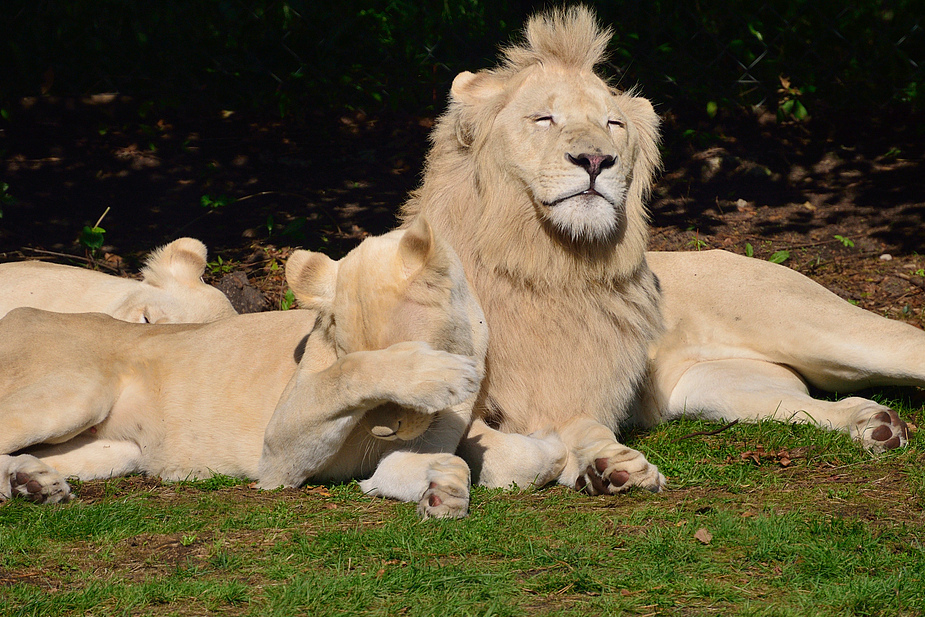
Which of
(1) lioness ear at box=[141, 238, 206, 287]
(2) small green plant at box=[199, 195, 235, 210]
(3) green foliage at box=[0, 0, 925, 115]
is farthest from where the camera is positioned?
(3) green foliage at box=[0, 0, 925, 115]

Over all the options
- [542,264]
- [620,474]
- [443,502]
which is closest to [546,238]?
[542,264]

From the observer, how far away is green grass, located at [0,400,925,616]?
106 inches

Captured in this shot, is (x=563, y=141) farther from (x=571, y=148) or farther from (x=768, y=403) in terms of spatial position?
(x=768, y=403)

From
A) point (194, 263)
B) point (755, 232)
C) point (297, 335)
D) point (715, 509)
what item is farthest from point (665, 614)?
point (755, 232)

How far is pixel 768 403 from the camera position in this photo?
492cm

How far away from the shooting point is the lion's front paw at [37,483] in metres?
3.74

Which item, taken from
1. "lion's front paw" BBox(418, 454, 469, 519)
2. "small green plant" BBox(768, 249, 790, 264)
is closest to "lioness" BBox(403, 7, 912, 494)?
"lion's front paw" BBox(418, 454, 469, 519)

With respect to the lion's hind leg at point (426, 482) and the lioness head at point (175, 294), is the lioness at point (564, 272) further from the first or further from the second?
the lioness head at point (175, 294)

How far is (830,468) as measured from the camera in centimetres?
409

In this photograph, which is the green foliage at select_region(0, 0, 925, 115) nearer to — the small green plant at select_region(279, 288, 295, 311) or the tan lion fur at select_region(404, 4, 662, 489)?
the small green plant at select_region(279, 288, 295, 311)

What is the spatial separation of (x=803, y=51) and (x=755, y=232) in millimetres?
2591

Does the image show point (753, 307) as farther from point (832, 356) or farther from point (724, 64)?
point (724, 64)

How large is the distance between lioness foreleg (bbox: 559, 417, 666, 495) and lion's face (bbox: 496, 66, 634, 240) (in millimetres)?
899

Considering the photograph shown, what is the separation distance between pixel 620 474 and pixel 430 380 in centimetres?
102
